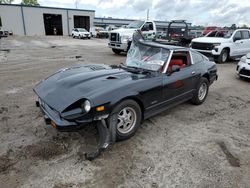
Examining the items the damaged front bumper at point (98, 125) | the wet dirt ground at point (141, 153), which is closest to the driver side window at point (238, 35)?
the wet dirt ground at point (141, 153)

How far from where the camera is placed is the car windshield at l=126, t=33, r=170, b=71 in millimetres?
4219

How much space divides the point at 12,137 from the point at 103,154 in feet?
5.40

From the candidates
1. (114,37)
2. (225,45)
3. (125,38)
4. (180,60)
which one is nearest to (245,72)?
(225,45)

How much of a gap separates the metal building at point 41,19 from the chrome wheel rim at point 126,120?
41.2 m

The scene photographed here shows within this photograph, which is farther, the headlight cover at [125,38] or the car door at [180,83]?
the headlight cover at [125,38]

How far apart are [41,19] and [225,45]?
37.9 metres

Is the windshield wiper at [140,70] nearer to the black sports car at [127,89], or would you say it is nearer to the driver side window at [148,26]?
the black sports car at [127,89]

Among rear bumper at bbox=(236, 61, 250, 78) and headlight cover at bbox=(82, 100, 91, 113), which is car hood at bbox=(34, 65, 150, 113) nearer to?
headlight cover at bbox=(82, 100, 91, 113)

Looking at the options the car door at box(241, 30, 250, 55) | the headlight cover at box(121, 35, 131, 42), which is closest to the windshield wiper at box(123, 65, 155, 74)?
the headlight cover at box(121, 35, 131, 42)

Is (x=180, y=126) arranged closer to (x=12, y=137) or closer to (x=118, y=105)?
(x=118, y=105)

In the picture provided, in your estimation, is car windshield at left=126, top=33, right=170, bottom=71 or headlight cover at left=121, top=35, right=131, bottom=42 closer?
car windshield at left=126, top=33, right=170, bottom=71

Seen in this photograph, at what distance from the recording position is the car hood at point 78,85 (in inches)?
124

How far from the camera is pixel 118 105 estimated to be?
3.26 metres

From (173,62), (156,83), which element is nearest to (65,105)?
(156,83)
